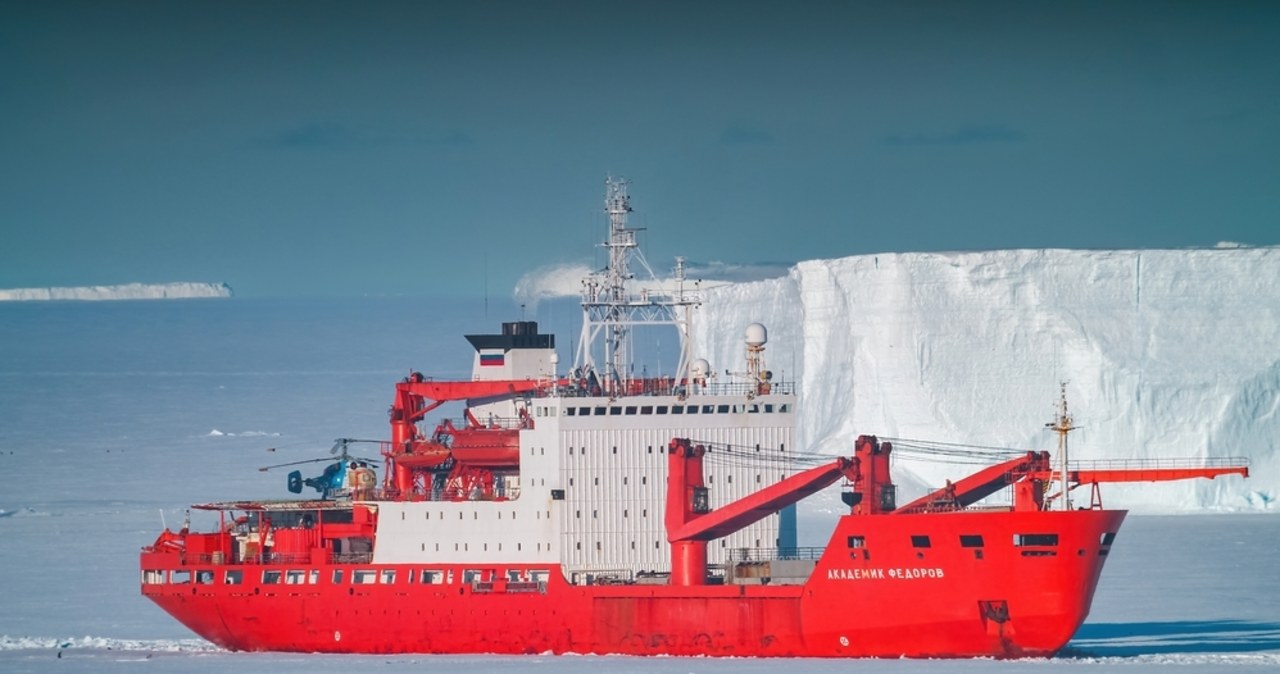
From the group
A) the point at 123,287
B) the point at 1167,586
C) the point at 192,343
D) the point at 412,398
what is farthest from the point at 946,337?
the point at 123,287

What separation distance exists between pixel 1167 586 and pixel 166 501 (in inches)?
924

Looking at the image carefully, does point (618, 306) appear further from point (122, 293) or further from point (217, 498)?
point (122, 293)

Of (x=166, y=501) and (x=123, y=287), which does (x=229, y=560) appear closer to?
(x=166, y=501)

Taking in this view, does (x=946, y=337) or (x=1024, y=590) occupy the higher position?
(x=946, y=337)

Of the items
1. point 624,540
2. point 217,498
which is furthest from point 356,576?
point 217,498

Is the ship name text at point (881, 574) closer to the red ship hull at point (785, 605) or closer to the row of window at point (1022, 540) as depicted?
the red ship hull at point (785, 605)

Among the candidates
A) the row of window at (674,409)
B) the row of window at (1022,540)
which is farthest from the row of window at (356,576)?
the row of window at (1022,540)

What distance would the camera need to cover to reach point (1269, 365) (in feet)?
138

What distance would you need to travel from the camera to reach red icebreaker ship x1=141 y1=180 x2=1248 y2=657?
88.8ft

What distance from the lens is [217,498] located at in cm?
4684

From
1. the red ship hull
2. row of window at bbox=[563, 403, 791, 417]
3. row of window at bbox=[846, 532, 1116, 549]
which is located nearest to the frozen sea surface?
the red ship hull

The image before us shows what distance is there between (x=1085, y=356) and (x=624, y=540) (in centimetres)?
1709

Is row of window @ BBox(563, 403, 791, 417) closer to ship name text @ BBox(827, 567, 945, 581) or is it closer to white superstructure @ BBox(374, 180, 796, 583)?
white superstructure @ BBox(374, 180, 796, 583)

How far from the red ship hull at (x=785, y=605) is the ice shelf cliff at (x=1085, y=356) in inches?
623
